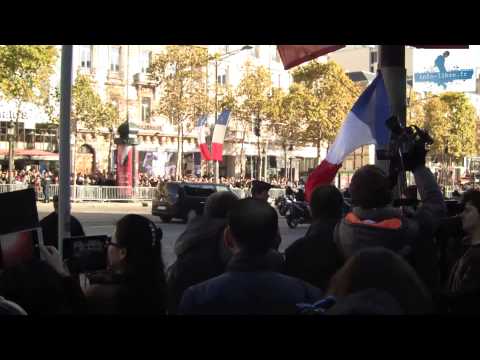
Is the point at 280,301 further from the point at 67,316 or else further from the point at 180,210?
the point at 180,210

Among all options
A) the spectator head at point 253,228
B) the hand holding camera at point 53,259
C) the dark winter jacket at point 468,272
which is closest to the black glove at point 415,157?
the dark winter jacket at point 468,272

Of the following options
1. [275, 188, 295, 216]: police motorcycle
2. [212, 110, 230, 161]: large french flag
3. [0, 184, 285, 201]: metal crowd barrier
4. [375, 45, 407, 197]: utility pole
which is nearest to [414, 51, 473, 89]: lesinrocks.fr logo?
[275, 188, 295, 216]: police motorcycle

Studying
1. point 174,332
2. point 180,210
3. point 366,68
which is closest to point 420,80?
point 180,210

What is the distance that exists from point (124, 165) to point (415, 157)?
31.6 m

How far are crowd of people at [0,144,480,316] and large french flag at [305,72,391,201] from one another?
1406 mm

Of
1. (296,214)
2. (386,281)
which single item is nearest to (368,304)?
(386,281)

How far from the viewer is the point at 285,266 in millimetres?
3941

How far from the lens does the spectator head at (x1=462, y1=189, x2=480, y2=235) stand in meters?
3.51

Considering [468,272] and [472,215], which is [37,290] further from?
[472,215]

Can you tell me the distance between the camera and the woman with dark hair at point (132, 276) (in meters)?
2.72

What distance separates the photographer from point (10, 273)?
267 cm

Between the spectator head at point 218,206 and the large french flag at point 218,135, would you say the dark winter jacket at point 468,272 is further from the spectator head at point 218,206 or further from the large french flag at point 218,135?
the large french flag at point 218,135
